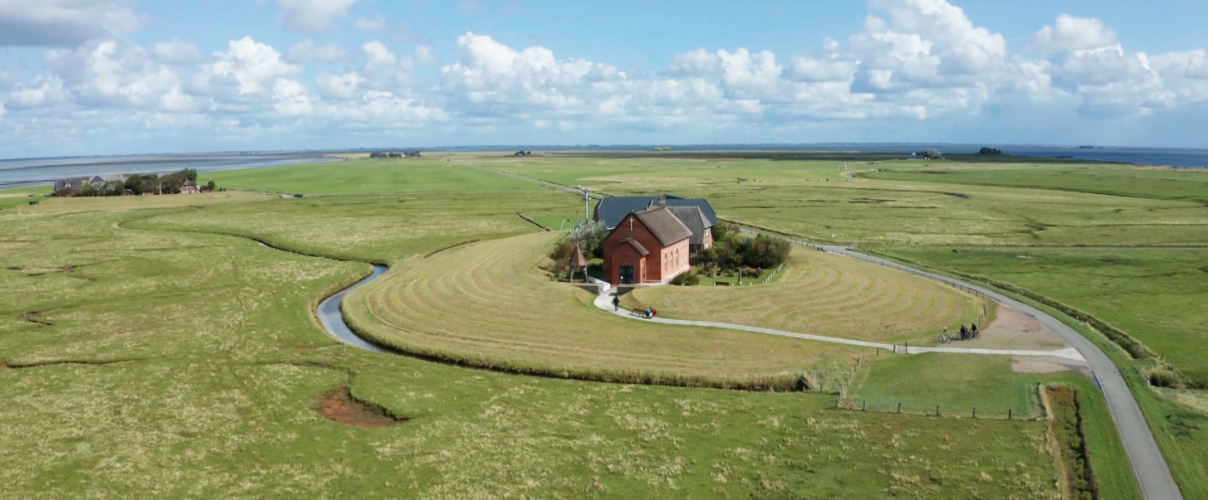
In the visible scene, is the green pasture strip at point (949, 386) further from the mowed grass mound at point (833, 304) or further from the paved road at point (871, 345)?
the mowed grass mound at point (833, 304)

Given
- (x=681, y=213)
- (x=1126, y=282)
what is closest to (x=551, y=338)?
(x=681, y=213)

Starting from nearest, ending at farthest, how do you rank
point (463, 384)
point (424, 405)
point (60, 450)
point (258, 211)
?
point (60, 450) → point (424, 405) → point (463, 384) → point (258, 211)

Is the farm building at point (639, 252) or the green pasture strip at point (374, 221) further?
the green pasture strip at point (374, 221)

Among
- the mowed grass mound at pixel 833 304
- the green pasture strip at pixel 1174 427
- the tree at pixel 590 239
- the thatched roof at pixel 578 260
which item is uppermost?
the tree at pixel 590 239

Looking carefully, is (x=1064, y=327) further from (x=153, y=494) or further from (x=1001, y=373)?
(x=153, y=494)

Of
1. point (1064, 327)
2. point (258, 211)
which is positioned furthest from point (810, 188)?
point (1064, 327)

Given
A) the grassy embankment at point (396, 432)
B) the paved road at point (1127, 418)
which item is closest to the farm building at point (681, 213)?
the paved road at point (1127, 418)

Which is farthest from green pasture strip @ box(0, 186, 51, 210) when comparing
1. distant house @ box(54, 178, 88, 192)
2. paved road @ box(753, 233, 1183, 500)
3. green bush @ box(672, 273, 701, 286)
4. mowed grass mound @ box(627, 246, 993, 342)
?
paved road @ box(753, 233, 1183, 500)
